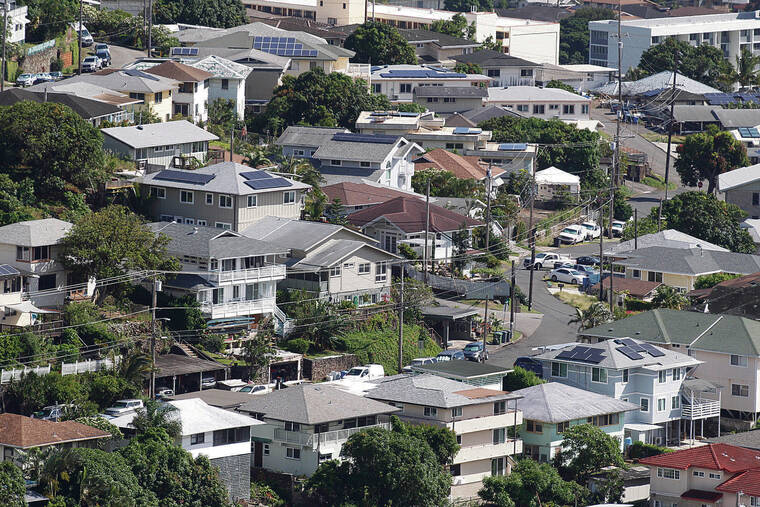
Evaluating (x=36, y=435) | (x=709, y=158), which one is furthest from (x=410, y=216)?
(x=709, y=158)

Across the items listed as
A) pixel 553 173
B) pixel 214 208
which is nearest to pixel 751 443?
pixel 214 208

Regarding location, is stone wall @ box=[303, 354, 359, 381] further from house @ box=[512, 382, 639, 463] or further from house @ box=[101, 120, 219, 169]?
house @ box=[101, 120, 219, 169]

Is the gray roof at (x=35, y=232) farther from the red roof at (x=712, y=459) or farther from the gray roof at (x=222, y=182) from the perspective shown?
the red roof at (x=712, y=459)

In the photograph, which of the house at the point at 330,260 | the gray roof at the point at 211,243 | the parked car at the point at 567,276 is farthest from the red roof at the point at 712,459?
the parked car at the point at 567,276

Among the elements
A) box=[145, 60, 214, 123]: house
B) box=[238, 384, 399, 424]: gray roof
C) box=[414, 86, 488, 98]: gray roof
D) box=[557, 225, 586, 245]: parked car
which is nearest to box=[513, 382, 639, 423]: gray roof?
box=[238, 384, 399, 424]: gray roof

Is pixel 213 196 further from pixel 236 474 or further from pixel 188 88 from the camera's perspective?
pixel 188 88

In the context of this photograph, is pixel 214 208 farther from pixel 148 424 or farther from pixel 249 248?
pixel 148 424
